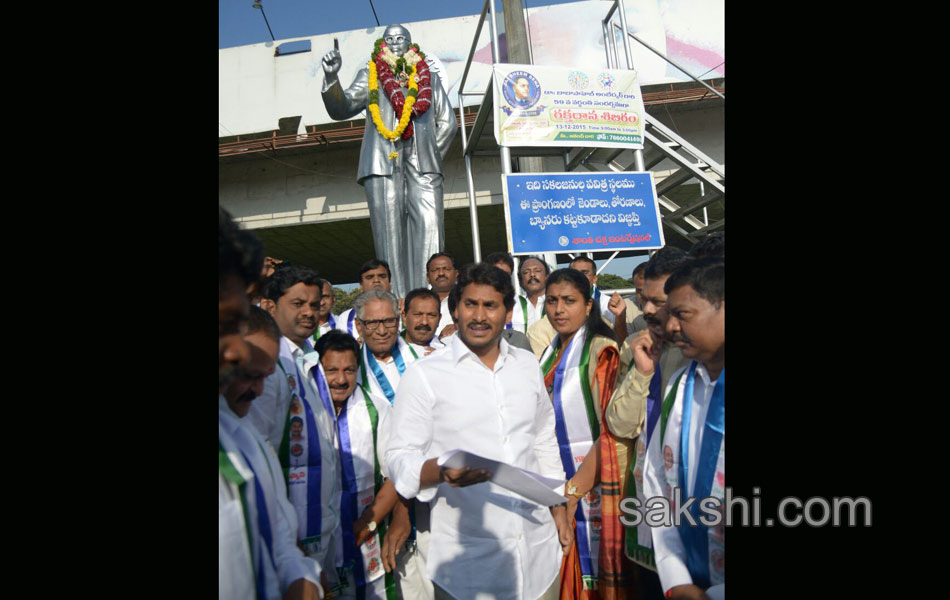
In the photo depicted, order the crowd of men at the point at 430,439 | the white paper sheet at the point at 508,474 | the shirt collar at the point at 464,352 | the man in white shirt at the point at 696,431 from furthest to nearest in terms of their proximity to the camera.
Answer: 1. the shirt collar at the point at 464,352
2. the white paper sheet at the point at 508,474
3. the man in white shirt at the point at 696,431
4. the crowd of men at the point at 430,439

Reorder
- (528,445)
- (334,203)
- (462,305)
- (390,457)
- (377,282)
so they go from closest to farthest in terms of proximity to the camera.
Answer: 1. (390,457)
2. (528,445)
3. (462,305)
4. (377,282)
5. (334,203)

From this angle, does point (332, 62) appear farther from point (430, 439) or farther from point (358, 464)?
point (430, 439)

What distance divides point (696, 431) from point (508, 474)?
48 centimetres

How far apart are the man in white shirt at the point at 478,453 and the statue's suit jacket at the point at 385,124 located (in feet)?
12.5

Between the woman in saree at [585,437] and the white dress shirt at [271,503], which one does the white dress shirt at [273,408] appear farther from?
the woman in saree at [585,437]

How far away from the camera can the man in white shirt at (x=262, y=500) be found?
0.84 metres

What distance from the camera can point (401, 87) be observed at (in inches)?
210

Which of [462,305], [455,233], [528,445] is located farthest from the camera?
[455,233]

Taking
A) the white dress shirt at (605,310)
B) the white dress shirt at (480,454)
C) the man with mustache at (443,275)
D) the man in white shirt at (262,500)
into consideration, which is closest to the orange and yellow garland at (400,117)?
the man with mustache at (443,275)

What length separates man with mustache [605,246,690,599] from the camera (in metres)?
1.65

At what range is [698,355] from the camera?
1.29 meters
